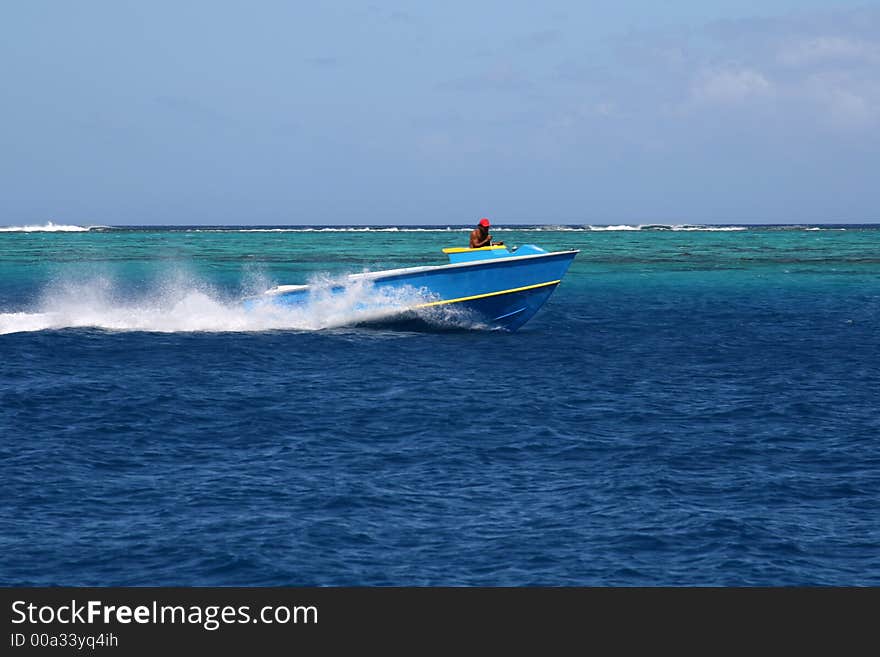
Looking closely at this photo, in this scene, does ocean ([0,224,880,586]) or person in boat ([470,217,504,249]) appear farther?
person in boat ([470,217,504,249])

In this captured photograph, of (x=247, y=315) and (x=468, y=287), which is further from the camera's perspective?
(x=247, y=315)

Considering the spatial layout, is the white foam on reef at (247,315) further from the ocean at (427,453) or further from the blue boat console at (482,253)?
the blue boat console at (482,253)

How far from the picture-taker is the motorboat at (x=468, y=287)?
33844 mm

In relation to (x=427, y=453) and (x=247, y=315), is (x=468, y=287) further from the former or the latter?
(x=427, y=453)

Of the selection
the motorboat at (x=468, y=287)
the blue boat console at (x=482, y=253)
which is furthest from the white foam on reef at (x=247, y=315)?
the blue boat console at (x=482, y=253)

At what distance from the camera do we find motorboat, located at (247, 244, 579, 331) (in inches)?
1332

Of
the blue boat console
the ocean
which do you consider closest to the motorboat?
the blue boat console

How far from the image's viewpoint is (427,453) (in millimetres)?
19500

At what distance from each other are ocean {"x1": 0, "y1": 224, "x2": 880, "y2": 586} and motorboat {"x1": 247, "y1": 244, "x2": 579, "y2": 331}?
81cm

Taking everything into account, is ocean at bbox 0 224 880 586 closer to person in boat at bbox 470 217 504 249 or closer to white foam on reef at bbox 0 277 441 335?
white foam on reef at bbox 0 277 441 335

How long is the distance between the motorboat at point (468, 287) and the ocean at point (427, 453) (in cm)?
81

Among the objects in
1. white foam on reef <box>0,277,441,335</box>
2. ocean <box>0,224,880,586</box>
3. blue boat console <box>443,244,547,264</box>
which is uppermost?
blue boat console <box>443,244,547,264</box>

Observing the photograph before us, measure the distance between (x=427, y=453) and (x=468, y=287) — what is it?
15067 mm

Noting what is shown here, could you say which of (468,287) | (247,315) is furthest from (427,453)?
(247,315)
